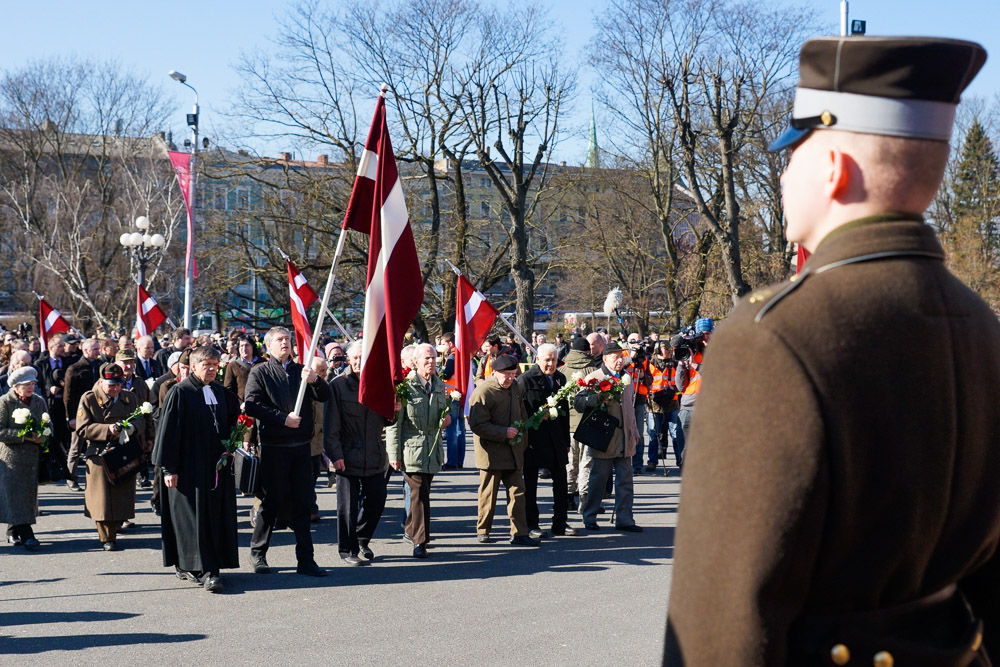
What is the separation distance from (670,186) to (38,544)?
28.1 metres

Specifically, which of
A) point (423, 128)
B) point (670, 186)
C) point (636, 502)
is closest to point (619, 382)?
point (636, 502)

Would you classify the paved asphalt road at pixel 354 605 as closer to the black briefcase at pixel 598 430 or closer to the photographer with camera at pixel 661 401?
the black briefcase at pixel 598 430

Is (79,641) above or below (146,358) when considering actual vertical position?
below

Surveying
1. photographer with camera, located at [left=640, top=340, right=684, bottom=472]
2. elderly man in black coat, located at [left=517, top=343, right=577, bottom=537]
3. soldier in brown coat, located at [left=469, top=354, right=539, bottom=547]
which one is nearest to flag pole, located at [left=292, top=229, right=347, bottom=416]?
soldier in brown coat, located at [left=469, top=354, right=539, bottom=547]

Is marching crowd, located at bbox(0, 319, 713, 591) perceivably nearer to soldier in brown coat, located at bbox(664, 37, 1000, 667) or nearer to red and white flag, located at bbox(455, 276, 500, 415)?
red and white flag, located at bbox(455, 276, 500, 415)

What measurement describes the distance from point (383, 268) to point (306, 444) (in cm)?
199

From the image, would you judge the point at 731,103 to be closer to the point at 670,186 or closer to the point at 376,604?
the point at 670,186

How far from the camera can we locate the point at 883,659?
65.0 inches

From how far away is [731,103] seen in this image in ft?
93.3

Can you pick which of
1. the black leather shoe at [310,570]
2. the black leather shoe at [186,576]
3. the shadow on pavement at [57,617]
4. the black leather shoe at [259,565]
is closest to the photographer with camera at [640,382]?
the black leather shoe at [310,570]

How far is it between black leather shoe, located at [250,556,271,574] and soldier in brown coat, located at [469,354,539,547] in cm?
238

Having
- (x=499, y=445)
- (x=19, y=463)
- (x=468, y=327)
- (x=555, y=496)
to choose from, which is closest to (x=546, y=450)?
(x=555, y=496)

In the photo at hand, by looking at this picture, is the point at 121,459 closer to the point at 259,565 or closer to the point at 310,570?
the point at 259,565

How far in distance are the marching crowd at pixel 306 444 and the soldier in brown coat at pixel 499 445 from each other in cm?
1
